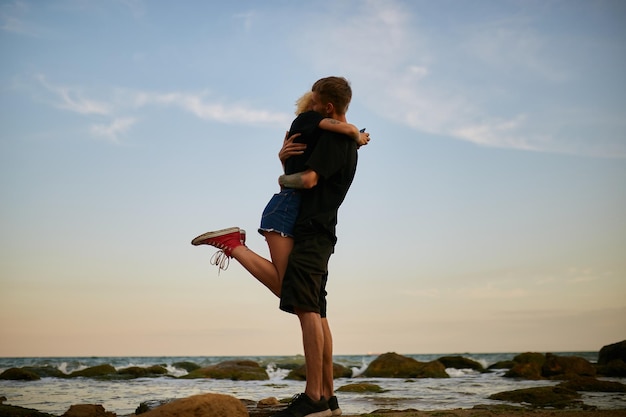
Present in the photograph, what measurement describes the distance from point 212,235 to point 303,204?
797mm

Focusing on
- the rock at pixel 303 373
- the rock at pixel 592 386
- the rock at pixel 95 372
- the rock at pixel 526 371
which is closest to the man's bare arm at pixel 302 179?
the rock at pixel 592 386

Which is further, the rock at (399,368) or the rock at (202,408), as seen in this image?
the rock at (399,368)

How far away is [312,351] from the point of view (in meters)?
4.46

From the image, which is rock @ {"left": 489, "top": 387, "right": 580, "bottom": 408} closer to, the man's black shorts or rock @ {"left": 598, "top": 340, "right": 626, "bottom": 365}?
the man's black shorts

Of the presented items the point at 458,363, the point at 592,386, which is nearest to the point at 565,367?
the point at 458,363

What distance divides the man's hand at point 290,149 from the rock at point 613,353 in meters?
19.7

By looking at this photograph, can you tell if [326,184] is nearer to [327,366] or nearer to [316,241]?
[316,241]

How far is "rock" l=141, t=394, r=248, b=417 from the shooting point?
173 inches

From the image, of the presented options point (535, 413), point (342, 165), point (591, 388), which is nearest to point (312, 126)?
point (342, 165)

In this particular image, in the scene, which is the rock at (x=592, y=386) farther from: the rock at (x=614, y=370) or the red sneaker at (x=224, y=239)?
the red sneaker at (x=224, y=239)

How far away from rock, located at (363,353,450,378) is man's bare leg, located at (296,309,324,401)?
1354cm

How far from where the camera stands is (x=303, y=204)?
466 centimetres

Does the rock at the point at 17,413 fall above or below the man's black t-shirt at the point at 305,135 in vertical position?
below

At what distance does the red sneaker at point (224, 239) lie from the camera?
4.77 metres
